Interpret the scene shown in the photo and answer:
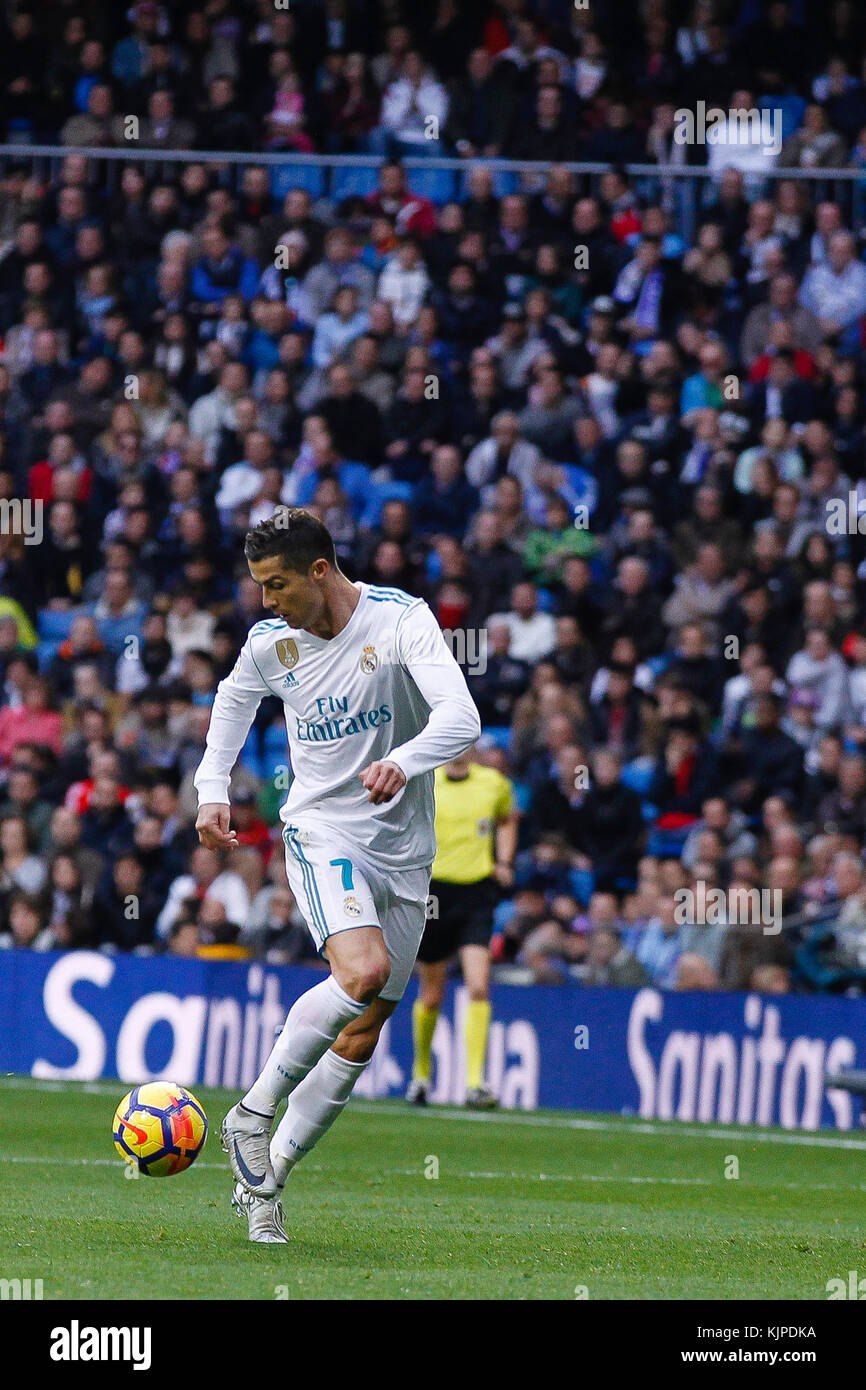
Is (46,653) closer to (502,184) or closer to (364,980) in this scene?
(502,184)

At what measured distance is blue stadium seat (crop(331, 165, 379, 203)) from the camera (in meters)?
19.4

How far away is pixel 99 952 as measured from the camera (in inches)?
578

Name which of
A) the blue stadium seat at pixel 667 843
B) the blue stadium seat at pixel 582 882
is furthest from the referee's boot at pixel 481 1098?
the blue stadium seat at pixel 667 843

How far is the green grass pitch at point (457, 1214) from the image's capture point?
6227mm

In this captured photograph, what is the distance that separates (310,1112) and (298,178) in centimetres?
1369

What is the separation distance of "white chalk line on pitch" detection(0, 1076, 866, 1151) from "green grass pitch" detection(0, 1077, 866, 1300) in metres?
0.04

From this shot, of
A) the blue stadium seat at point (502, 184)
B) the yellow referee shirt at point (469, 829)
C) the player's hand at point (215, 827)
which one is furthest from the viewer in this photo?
the blue stadium seat at point (502, 184)

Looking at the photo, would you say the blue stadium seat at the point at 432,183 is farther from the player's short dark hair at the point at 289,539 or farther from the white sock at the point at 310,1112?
the white sock at the point at 310,1112

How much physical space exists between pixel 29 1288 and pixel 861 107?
52.1ft

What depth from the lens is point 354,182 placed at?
765 inches

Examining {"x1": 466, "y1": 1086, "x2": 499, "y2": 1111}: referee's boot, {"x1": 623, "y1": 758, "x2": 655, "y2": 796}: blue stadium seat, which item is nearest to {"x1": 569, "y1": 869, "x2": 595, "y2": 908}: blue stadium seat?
{"x1": 623, "y1": 758, "x2": 655, "y2": 796}: blue stadium seat

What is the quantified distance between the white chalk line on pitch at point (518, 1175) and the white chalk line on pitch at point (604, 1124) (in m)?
2.08
